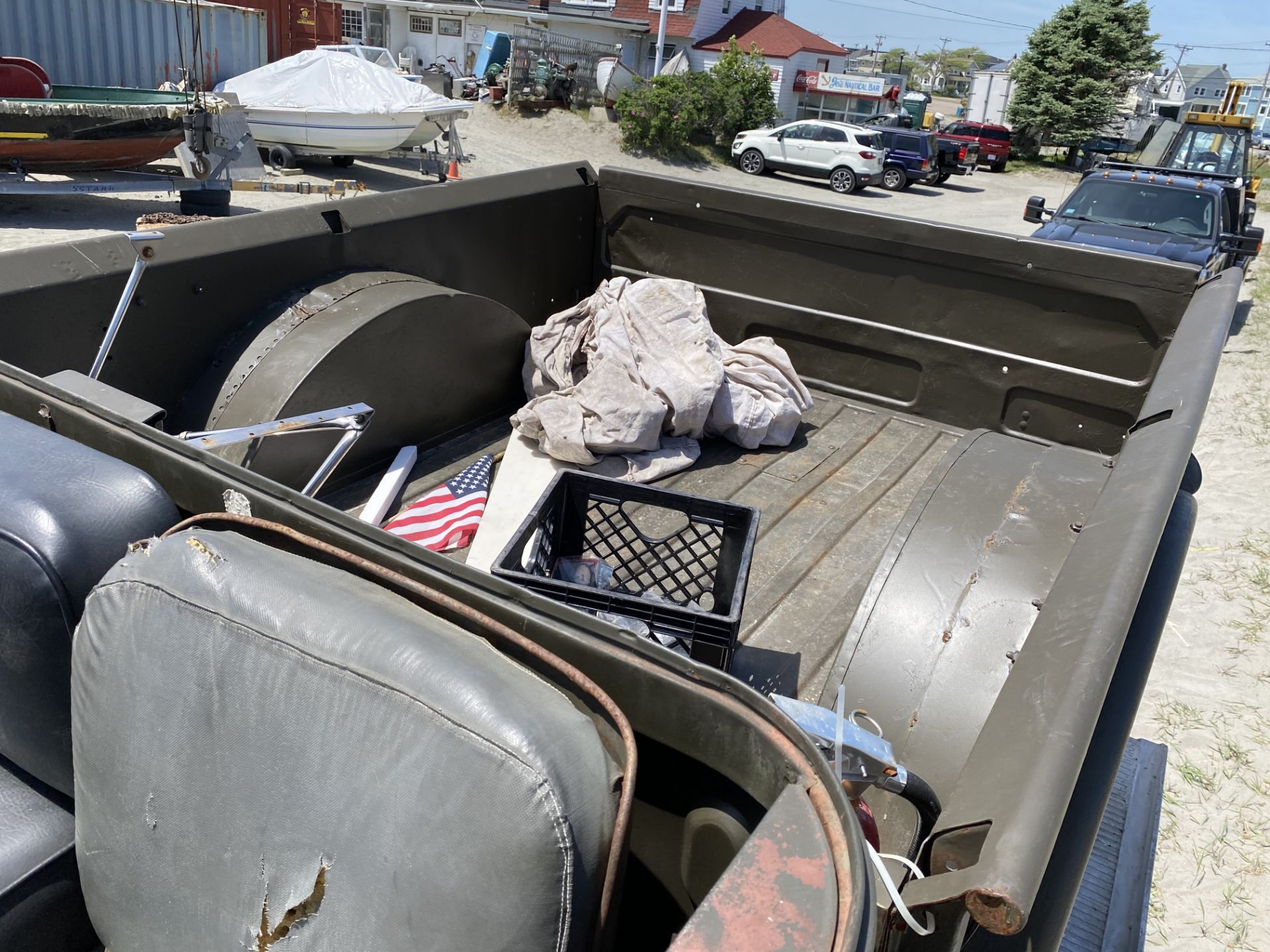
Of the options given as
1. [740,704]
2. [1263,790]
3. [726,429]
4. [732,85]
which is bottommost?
[1263,790]

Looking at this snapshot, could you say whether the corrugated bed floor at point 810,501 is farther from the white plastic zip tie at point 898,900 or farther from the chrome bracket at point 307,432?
the white plastic zip tie at point 898,900

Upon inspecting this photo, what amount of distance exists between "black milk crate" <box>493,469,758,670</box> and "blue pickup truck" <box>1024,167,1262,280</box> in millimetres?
6750

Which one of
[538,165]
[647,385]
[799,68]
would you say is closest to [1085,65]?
[799,68]

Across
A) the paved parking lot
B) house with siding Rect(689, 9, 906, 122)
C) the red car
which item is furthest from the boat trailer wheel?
the red car

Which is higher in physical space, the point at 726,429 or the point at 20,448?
the point at 20,448

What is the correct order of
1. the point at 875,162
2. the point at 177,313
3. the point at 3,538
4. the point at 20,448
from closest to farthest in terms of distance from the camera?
the point at 3,538 < the point at 20,448 < the point at 177,313 < the point at 875,162

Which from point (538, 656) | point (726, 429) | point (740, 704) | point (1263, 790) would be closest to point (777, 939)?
point (740, 704)

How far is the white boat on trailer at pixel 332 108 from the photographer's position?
14.6m

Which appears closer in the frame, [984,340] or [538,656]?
[538,656]

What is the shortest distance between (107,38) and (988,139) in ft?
83.4

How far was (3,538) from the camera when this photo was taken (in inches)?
60.7

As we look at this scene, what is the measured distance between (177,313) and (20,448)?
4.02 feet

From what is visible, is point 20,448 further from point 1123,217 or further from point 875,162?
point 875,162

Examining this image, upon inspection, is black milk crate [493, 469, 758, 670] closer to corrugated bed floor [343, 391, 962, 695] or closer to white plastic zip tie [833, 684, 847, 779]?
corrugated bed floor [343, 391, 962, 695]
